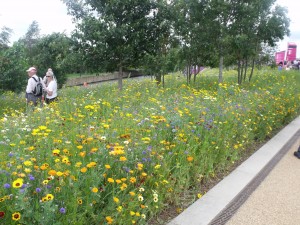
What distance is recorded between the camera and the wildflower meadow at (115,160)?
7.32 ft

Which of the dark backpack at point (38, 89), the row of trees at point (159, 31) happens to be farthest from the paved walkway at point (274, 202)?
the row of trees at point (159, 31)

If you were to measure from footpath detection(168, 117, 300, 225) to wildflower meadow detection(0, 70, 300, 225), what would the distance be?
0.25 metres

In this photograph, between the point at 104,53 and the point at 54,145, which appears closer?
the point at 54,145

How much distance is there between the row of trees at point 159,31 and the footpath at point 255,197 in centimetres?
614

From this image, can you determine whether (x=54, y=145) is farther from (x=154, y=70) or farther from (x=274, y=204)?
(x=154, y=70)

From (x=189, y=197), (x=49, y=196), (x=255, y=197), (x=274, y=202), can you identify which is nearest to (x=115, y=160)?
(x=49, y=196)

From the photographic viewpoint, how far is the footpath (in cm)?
322

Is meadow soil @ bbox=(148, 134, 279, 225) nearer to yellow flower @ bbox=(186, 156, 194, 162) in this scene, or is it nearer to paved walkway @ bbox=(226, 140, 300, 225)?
yellow flower @ bbox=(186, 156, 194, 162)

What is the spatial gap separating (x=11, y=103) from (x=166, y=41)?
628 centimetres

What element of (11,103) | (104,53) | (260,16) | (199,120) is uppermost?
(260,16)

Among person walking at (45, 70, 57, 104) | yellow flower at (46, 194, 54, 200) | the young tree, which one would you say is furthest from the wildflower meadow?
the young tree

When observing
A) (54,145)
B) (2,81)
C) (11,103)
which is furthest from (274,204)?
(2,81)

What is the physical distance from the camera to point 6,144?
316 centimetres

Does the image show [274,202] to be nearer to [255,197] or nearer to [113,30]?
[255,197]
